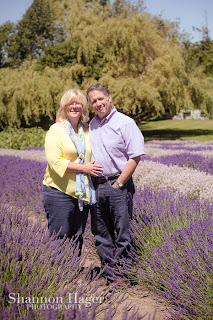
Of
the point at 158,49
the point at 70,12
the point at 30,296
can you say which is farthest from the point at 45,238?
the point at 70,12

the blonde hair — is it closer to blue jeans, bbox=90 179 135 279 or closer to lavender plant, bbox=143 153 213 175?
blue jeans, bbox=90 179 135 279

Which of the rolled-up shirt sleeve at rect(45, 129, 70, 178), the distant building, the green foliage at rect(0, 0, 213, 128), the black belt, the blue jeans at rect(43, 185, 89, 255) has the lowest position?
the blue jeans at rect(43, 185, 89, 255)

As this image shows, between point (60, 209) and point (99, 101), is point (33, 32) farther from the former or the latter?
point (60, 209)

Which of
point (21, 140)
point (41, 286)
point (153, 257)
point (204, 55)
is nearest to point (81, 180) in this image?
point (153, 257)

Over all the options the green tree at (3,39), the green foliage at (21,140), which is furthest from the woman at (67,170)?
the green tree at (3,39)

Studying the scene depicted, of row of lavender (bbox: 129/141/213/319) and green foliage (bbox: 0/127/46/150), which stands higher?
green foliage (bbox: 0/127/46/150)

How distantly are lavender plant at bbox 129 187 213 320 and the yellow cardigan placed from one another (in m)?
0.80

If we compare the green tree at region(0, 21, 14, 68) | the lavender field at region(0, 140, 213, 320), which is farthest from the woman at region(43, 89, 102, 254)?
the green tree at region(0, 21, 14, 68)

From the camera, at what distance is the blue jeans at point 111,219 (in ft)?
8.83

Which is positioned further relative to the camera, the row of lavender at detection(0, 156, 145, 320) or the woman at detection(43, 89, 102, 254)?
the woman at detection(43, 89, 102, 254)

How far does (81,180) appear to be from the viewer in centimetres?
266

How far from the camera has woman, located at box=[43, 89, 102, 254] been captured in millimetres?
2629

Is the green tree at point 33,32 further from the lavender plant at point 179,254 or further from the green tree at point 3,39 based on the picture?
the lavender plant at point 179,254

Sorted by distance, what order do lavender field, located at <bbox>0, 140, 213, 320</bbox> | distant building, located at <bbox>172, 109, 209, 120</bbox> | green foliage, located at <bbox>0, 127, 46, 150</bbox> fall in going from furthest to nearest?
1. distant building, located at <bbox>172, 109, 209, 120</bbox>
2. green foliage, located at <bbox>0, 127, 46, 150</bbox>
3. lavender field, located at <bbox>0, 140, 213, 320</bbox>
